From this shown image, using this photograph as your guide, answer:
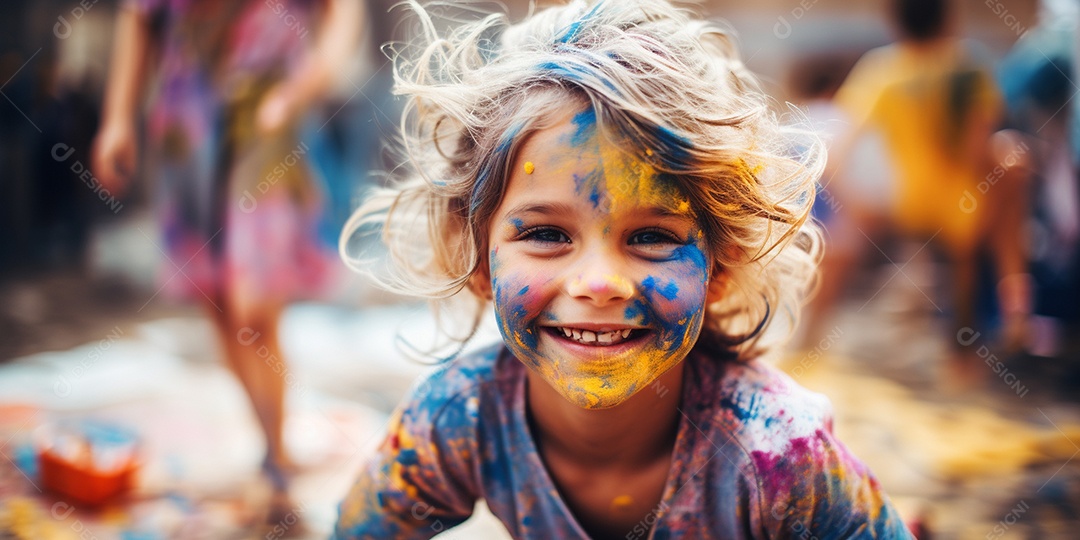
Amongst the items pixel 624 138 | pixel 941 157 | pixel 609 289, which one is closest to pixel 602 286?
pixel 609 289

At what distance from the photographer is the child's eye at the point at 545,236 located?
124 cm

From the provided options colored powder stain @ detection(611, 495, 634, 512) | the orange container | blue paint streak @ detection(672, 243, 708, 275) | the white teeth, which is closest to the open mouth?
the white teeth

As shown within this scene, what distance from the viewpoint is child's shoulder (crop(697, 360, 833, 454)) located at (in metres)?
1.34

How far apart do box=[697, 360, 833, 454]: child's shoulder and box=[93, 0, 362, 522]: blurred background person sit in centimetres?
142

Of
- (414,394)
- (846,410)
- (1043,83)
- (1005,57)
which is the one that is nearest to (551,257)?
(414,394)

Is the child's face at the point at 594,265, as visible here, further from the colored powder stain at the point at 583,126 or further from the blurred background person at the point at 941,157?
the blurred background person at the point at 941,157

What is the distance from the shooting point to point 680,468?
4.58 feet

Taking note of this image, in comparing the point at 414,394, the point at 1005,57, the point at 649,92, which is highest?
the point at 1005,57

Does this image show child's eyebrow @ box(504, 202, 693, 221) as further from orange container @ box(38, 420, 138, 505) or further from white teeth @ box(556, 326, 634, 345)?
orange container @ box(38, 420, 138, 505)

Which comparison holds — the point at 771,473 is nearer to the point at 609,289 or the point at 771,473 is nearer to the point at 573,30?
the point at 609,289

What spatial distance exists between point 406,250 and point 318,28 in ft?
3.23

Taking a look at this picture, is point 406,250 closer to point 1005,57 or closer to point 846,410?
point 846,410

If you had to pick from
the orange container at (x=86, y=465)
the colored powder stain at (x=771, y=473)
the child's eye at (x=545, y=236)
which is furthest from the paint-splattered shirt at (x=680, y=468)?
→ the orange container at (x=86, y=465)

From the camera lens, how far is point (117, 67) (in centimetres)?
240
